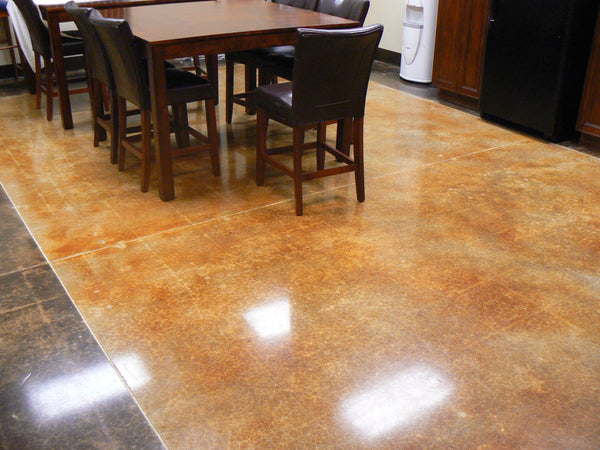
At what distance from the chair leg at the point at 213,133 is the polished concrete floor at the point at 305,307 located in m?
0.08

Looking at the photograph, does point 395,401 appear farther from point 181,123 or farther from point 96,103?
point 96,103

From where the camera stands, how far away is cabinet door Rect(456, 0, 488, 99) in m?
4.50

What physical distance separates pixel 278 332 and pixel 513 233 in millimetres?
1372

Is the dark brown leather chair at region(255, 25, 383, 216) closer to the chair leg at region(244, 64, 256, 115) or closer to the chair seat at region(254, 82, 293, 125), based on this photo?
the chair seat at region(254, 82, 293, 125)

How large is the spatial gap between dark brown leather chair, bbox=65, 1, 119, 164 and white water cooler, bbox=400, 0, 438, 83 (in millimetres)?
2866

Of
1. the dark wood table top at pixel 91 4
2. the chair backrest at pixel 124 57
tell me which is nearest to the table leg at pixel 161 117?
the chair backrest at pixel 124 57

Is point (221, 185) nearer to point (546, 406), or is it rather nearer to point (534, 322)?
point (534, 322)

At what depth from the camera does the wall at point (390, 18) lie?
600 centimetres

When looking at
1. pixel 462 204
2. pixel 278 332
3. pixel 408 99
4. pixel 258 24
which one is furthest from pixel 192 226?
pixel 408 99

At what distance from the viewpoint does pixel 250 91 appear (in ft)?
14.9

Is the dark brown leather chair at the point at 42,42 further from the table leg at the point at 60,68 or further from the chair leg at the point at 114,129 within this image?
the chair leg at the point at 114,129

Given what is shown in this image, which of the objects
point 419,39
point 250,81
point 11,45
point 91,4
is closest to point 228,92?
point 250,81

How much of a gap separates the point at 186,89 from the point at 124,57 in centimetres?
36

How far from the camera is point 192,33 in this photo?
3066 millimetres
